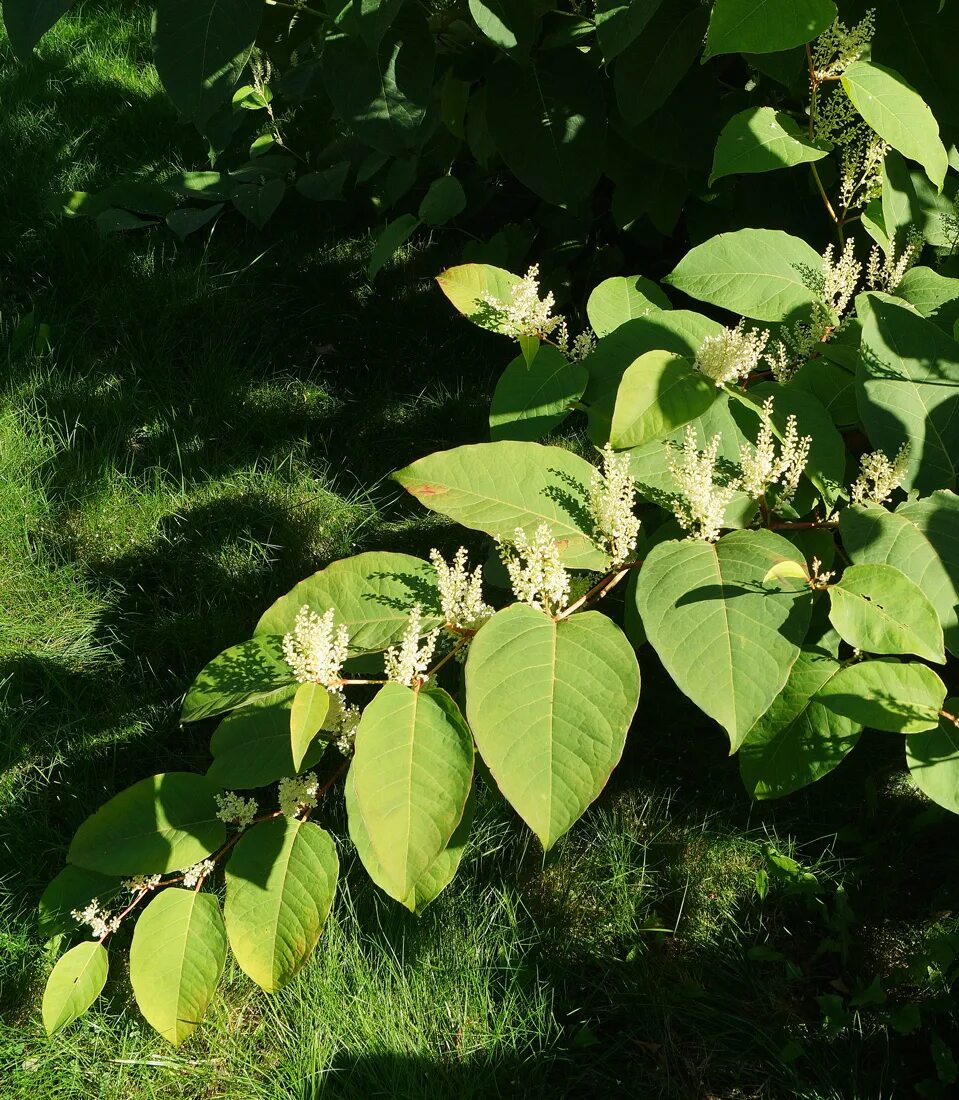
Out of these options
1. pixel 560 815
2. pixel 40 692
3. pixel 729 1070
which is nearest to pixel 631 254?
pixel 40 692

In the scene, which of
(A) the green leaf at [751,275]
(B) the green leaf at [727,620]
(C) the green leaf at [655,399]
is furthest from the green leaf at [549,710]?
(A) the green leaf at [751,275]

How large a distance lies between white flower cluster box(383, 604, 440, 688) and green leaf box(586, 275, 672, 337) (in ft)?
2.36

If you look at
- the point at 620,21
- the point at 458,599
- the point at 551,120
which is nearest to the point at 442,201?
the point at 551,120

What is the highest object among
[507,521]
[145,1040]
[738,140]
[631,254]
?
[738,140]

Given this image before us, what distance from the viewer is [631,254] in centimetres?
368

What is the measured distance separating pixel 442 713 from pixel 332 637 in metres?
0.23

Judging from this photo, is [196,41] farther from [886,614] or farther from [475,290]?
[886,614]

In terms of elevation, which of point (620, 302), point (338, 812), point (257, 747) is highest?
point (620, 302)

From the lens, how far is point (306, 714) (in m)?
1.25

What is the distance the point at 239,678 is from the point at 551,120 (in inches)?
71.1

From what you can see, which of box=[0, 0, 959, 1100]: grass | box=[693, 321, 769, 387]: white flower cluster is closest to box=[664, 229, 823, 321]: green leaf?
box=[693, 321, 769, 387]: white flower cluster

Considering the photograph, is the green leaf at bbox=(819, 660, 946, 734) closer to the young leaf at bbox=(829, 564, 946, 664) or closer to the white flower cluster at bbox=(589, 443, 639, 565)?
the young leaf at bbox=(829, 564, 946, 664)

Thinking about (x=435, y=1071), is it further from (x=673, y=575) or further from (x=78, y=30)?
(x=78, y=30)

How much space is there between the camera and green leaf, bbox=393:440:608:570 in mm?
1441
